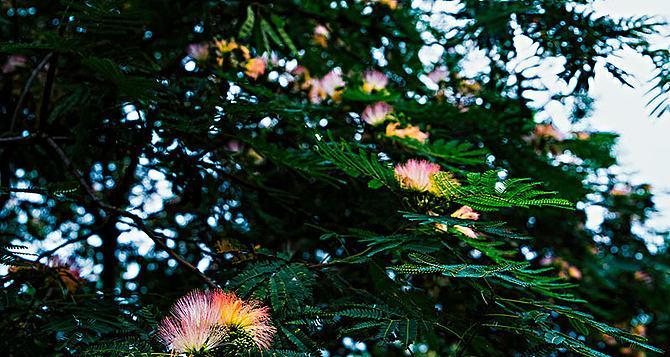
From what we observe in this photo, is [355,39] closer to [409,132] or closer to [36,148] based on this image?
[409,132]

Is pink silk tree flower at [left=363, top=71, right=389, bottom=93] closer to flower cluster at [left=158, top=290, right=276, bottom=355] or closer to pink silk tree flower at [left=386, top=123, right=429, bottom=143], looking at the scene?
pink silk tree flower at [left=386, top=123, right=429, bottom=143]

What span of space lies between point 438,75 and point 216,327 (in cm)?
221

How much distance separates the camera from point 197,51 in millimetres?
2625

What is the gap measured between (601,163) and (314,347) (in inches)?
86.4

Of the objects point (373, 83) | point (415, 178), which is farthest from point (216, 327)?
point (373, 83)

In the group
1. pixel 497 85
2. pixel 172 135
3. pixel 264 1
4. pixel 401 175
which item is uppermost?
pixel 264 1

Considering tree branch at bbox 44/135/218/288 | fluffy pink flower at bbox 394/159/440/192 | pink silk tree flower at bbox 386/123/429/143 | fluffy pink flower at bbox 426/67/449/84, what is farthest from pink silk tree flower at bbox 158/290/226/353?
fluffy pink flower at bbox 426/67/449/84

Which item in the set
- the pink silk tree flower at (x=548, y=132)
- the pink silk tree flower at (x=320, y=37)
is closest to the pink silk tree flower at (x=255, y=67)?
the pink silk tree flower at (x=320, y=37)

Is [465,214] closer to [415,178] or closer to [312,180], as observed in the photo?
[415,178]

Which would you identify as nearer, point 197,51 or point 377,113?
point 377,113

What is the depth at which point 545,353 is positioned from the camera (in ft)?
4.42

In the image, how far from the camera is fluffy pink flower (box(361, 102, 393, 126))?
7.61 ft

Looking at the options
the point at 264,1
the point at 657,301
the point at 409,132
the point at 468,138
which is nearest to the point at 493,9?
the point at 409,132

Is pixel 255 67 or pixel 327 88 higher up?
pixel 255 67
